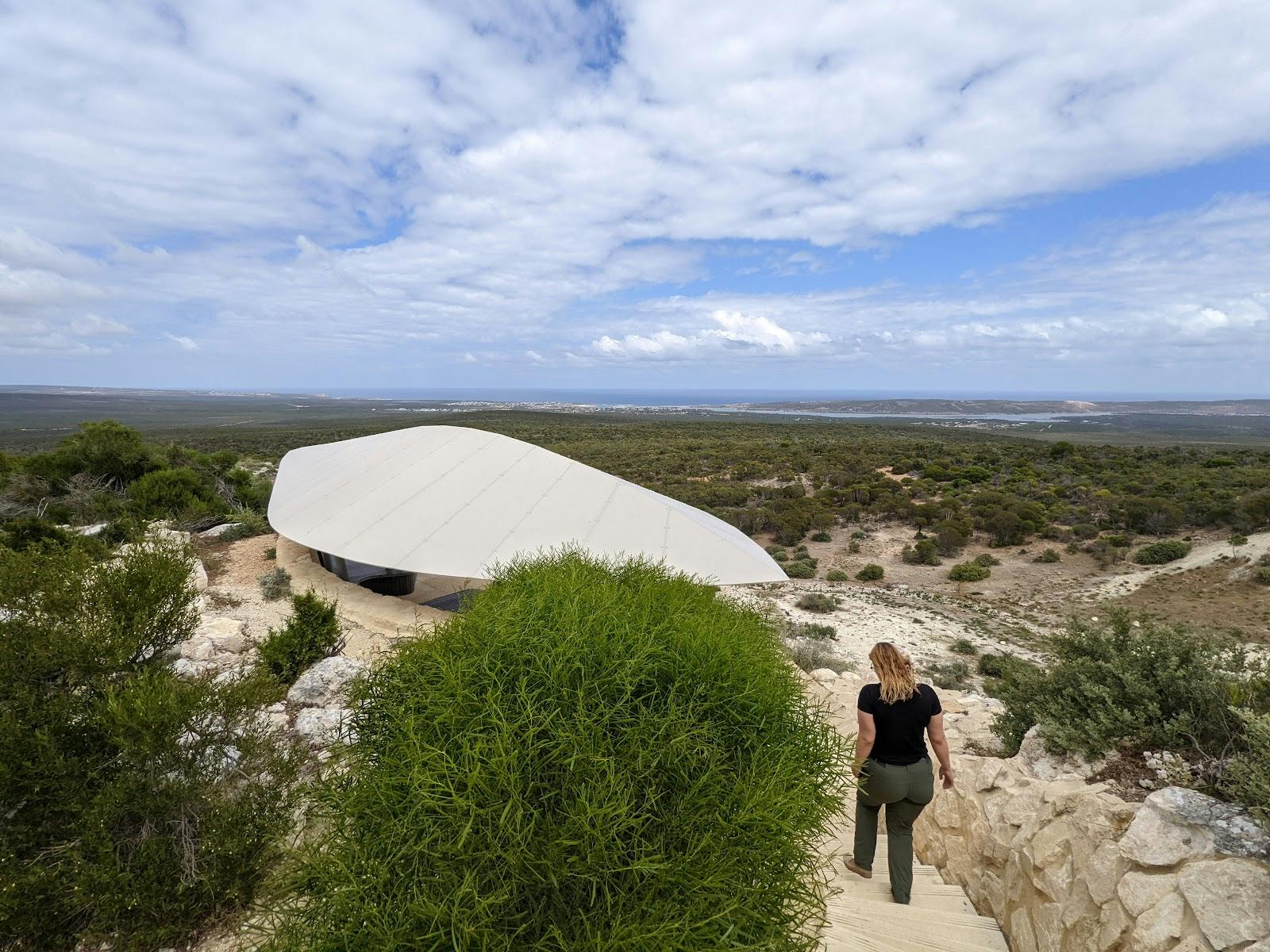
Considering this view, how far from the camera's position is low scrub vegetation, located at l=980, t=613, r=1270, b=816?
3514mm

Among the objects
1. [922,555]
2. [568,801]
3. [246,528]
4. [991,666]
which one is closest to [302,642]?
[568,801]

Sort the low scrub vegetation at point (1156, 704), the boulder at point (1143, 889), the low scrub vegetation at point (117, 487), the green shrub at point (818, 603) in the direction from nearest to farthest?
1. the boulder at point (1143, 889)
2. the low scrub vegetation at point (1156, 704)
3. the green shrub at point (818, 603)
4. the low scrub vegetation at point (117, 487)

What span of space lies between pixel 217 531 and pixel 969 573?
80.9ft

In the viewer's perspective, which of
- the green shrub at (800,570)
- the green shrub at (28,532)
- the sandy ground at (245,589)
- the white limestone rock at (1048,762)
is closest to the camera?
the white limestone rock at (1048,762)

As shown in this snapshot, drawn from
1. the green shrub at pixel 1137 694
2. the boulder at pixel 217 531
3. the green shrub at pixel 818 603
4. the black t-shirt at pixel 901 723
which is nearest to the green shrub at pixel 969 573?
the green shrub at pixel 818 603

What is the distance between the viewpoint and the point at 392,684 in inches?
136

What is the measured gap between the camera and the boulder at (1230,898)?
261 cm

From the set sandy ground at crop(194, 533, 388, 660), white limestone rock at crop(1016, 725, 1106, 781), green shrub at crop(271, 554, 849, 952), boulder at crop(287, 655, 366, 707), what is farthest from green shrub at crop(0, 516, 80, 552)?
white limestone rock at crop(1016, 725, 1106, 781)

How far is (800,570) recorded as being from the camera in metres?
19.4

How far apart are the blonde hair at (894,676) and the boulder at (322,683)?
5867mm

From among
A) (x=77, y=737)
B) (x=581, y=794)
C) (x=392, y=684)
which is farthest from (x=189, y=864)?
(x=581, y=794)

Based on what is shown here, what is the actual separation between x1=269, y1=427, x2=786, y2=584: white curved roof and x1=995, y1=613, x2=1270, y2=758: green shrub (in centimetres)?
465

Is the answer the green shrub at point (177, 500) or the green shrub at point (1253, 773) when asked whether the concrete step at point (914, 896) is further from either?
the green shrub at point (177, 500)

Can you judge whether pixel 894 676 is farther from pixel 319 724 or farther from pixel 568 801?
pixel 319 724
